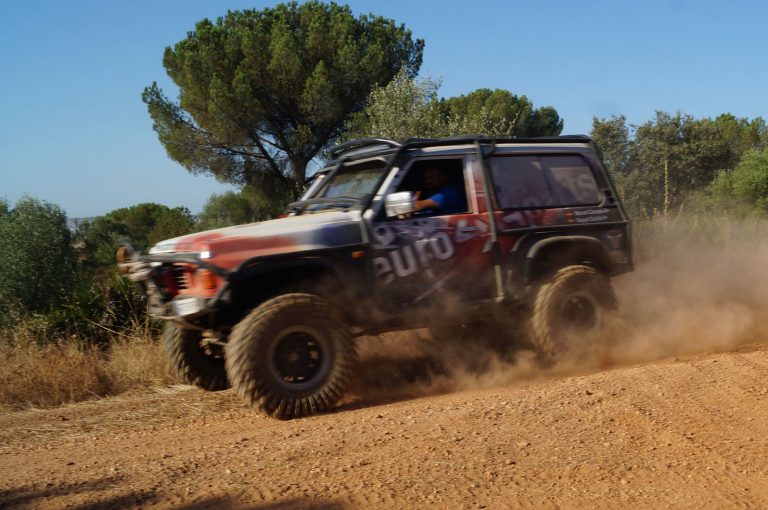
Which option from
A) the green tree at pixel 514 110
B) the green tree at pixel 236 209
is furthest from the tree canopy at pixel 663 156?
the green tree at pixel 236 209

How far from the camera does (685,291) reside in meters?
10.0

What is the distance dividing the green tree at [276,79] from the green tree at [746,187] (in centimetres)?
1003

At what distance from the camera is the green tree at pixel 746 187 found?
2011cm

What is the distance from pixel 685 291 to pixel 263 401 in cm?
656

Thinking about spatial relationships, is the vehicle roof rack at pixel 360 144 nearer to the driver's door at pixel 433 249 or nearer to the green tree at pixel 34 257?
the driver's door at pixel 433 249

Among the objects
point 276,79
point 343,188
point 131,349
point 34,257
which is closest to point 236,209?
point 276,79

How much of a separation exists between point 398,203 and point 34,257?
1036 cm

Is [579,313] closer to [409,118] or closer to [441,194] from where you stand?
[441,194]

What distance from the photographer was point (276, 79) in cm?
2291

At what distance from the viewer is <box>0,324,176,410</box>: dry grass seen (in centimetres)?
739

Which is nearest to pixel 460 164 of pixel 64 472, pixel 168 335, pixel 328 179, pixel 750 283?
pixel 328 179

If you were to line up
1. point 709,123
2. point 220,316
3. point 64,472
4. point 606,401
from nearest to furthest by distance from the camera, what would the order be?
point 64,472 < point 606,401 < point 220,316 < point 709,123

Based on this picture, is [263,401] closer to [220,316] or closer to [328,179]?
[220,316]

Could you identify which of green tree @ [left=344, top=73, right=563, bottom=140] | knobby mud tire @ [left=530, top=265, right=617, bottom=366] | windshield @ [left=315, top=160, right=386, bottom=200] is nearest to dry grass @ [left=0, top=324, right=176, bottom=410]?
windshield @ [left=315, top=160, right=386, bottom=200]
